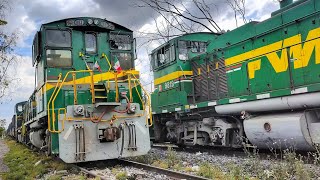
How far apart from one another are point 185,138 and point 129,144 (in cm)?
380

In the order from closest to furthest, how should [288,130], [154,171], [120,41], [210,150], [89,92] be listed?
1. [154,171]
2. [288,130]
3. [89,92]
4. [120,41]
5. [210,150]

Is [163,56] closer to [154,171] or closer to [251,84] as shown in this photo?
[251,84]

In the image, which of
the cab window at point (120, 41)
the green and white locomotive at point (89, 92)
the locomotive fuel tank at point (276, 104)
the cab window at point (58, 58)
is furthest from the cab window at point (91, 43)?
the locomotive fuel tank at point (276, 104)

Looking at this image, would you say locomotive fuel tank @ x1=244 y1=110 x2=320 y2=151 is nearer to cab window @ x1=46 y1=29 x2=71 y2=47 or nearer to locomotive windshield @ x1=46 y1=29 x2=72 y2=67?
locomotive windshield @ x1=46 y1=29 x2=72 y2=67

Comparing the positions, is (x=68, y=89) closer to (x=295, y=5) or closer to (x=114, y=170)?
(x=114, y=170)

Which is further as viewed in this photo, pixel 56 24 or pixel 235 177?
pixel 56 24

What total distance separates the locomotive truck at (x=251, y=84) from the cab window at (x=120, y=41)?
2407 mm

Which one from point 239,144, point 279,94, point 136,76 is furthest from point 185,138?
point 279,94

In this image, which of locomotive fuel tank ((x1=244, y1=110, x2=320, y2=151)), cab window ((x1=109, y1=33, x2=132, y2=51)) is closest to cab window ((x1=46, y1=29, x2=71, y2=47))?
cab window ((x1=109, y1=33, x2=132, y2=51))

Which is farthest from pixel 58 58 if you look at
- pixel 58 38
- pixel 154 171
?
pixel 154 171

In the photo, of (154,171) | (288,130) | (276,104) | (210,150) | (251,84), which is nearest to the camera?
(154,171)

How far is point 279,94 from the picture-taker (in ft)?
23.6

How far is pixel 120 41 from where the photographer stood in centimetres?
887

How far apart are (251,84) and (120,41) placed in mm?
3668
